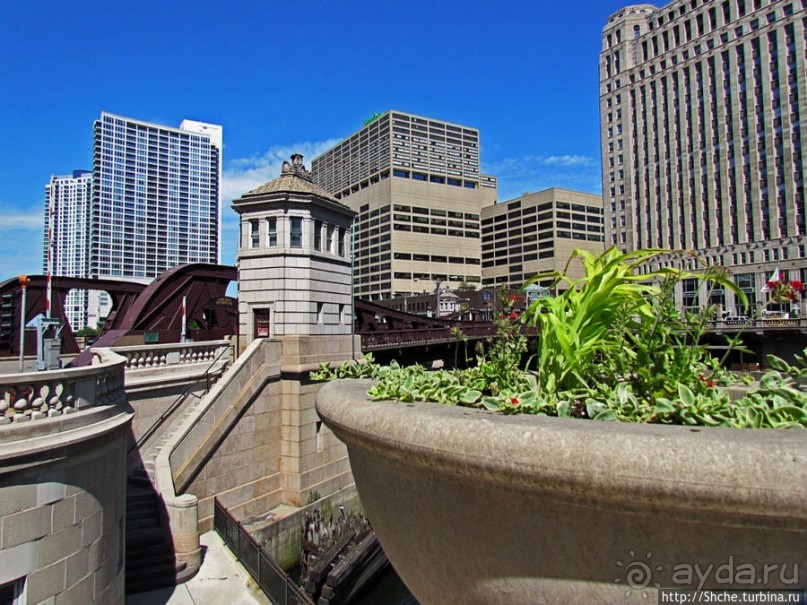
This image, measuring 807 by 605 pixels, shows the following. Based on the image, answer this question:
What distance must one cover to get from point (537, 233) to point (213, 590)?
11052cm

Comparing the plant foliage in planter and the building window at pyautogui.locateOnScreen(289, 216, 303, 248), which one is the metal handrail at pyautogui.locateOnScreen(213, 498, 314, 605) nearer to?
the plant foliage in planter

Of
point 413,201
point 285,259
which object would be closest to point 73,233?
→ point 413,201

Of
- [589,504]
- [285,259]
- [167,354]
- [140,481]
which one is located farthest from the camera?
[285,259]

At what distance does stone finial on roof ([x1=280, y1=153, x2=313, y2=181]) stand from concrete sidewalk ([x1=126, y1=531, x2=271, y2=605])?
449 inches

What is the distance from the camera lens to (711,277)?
292 centimetres

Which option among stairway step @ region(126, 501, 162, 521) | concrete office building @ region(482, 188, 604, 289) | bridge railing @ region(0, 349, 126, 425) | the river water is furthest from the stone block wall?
concrete office building @ region(482, 188, 604, 289)

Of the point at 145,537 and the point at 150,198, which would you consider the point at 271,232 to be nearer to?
the point at 145,537

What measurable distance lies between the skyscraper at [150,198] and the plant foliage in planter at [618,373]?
428 ft

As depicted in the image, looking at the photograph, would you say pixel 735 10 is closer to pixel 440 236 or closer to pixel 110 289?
pixel 440 236

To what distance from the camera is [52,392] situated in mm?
5988

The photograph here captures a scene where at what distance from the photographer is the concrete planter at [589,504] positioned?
1603mm

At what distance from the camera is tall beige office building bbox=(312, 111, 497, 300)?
10881cm

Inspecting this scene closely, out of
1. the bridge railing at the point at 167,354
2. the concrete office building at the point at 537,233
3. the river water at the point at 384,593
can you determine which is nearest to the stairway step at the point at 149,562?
the bridge railing at the point at 167,354

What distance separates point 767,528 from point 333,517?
15.8 metres
